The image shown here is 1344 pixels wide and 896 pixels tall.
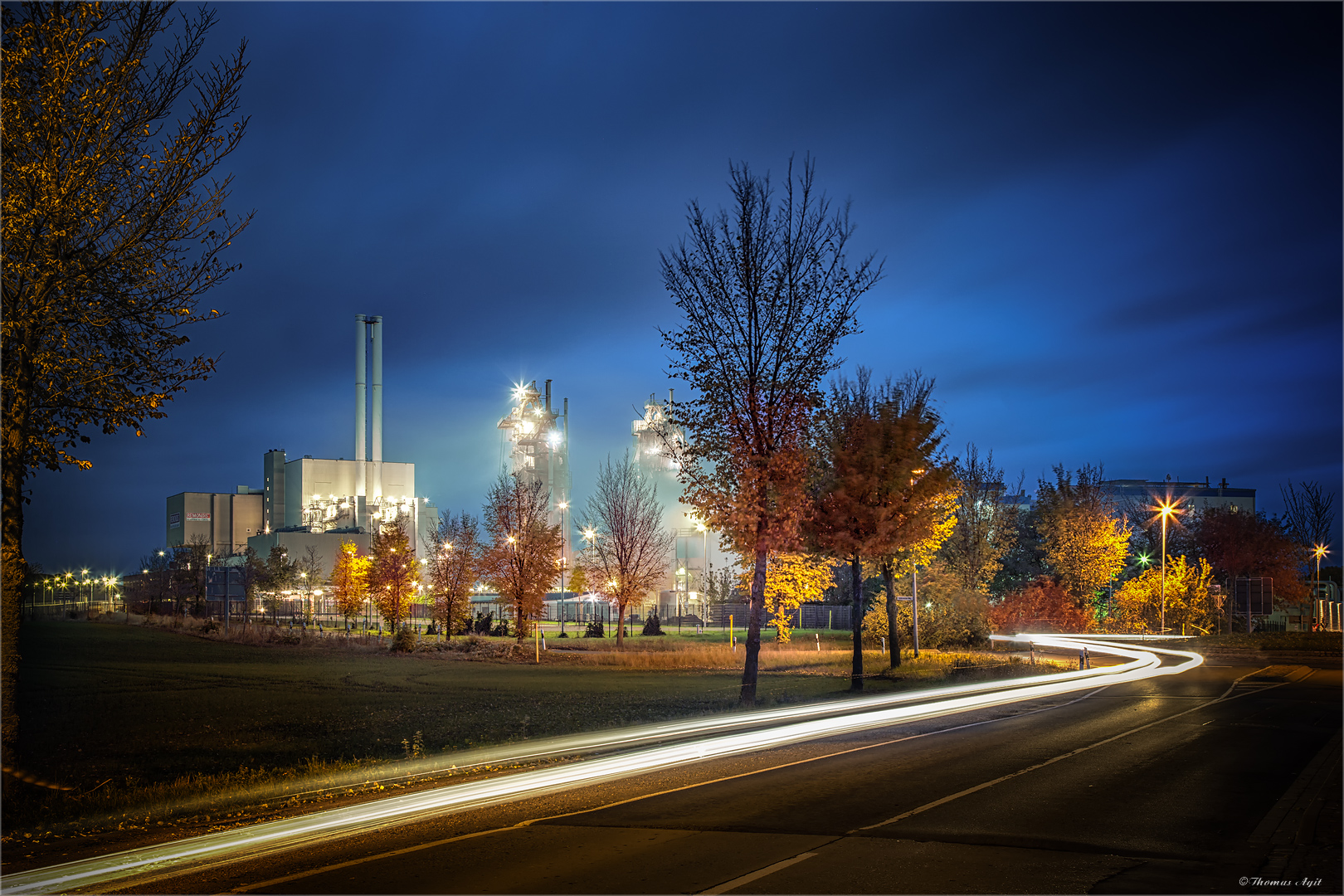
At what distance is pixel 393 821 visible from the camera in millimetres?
9625

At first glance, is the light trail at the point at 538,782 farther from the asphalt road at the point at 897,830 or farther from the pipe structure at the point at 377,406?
the pipe structure at the point at 377,406

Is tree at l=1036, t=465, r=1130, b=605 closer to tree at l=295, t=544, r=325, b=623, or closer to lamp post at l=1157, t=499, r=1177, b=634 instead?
lamp post at l=1157, t=499, r=1177, b=634

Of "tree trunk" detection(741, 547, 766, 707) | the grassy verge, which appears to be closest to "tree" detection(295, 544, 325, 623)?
the grassy verge

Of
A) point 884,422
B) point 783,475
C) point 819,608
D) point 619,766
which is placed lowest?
point 819,608

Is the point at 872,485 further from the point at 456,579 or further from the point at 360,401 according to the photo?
the point at 360,401

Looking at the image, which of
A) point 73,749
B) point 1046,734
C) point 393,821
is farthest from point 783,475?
point 73,749

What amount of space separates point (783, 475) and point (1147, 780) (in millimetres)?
9988

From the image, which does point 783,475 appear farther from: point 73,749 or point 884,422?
point 73,749

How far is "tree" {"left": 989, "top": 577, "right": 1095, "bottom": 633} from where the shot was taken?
57219mm

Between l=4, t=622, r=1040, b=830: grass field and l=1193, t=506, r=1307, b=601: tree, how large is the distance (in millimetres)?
32439

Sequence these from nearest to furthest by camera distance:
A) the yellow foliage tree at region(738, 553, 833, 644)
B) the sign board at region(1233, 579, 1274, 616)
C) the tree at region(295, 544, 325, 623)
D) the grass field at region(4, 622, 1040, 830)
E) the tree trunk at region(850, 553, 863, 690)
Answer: the grass field at region(4, 622, 1040, 830) → the tree trunk at region(850, 553, 863, 690) → the yellow foliage tree at region(738, 553, 833, 644) → the sign board at region(1233, 579, 1274, 616) → the tree at region(295, 544, 325, 623)

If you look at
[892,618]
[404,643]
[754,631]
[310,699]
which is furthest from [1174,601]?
[310,699]

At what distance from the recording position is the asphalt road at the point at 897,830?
743 cm

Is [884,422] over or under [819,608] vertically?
over
